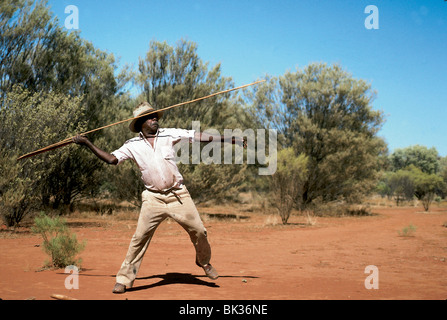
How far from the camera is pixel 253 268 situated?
25.1 ft

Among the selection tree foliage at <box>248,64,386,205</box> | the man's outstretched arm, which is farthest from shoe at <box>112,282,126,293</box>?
tree foliage at <box>248,64,386,205</box>

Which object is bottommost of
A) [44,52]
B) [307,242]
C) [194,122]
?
[307,242]

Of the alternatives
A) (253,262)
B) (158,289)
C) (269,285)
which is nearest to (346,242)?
(253,262)

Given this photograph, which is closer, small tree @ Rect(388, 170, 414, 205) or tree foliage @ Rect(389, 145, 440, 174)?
small tree @ Rect(388, 170, 414, 205)

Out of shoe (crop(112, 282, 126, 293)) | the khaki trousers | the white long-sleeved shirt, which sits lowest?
shoe (crop(112, 282, 126, 293))

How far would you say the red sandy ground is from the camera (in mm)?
5465

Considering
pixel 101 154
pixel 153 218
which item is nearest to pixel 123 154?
pixel 101 154

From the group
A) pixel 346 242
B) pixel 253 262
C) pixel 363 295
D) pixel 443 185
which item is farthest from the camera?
pixel 443 185

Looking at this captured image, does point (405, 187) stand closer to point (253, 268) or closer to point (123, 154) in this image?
point (253, 268)

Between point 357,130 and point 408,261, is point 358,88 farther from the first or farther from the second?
point 408,261

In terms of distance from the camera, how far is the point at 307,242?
12.1 m

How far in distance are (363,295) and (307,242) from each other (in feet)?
22.2

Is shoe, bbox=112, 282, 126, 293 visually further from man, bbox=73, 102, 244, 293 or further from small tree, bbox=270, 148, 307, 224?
small tree, bbox=270, 148, 307, 224

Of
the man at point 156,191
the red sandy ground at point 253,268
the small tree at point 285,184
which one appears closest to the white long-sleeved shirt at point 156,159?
the man at point 156,191
